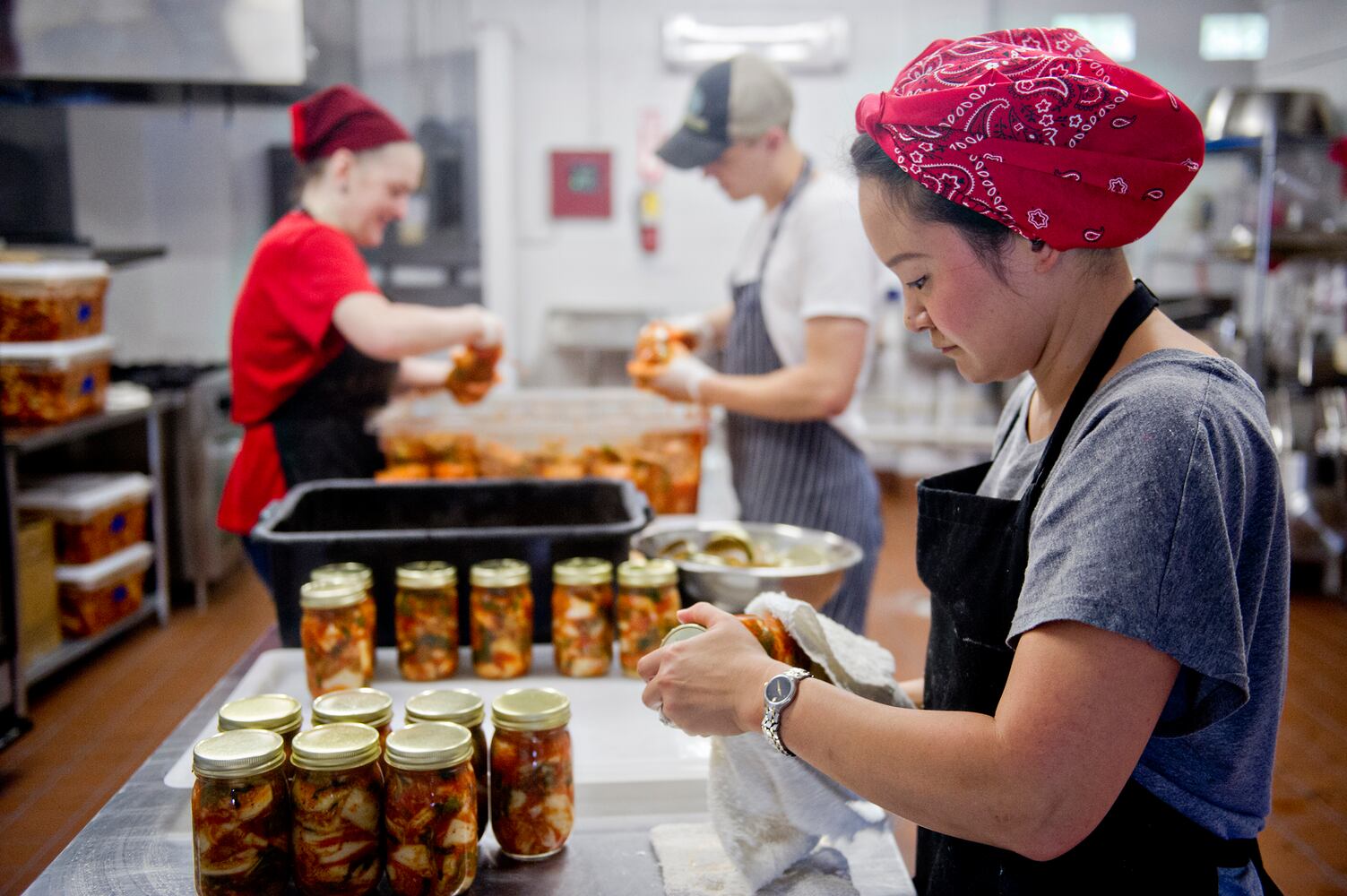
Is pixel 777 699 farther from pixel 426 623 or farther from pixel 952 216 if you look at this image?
pixel 426 623

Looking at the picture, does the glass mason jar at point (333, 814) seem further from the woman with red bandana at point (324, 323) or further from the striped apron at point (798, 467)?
the striped apron at point (798, 467)

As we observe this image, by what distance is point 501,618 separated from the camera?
61.5 inches

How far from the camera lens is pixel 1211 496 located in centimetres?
82

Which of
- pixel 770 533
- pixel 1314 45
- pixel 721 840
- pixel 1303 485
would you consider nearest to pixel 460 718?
pixel 721 840

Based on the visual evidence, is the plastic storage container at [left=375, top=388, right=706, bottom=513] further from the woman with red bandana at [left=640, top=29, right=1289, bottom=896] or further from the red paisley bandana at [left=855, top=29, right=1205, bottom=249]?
the red paisley bandana at [left=855, top=29, right=1205, bottom=249]

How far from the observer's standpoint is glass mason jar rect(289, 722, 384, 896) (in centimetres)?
103

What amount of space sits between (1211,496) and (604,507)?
1310 millimetres

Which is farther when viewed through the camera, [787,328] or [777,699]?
[787,328]

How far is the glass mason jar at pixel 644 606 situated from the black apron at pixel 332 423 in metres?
1.16

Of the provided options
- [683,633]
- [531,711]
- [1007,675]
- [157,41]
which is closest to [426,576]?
[531,711]

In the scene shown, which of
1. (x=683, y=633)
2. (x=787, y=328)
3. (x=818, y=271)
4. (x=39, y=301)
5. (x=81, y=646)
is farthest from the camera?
(x=81, y=646)

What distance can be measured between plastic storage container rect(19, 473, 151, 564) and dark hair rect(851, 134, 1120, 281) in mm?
3905

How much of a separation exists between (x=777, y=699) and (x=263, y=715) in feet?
1.92

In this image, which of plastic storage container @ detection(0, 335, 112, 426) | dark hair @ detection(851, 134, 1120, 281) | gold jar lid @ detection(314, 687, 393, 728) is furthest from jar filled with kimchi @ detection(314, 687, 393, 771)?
plastic storage container @ detection(0, 335, 112, 426)
